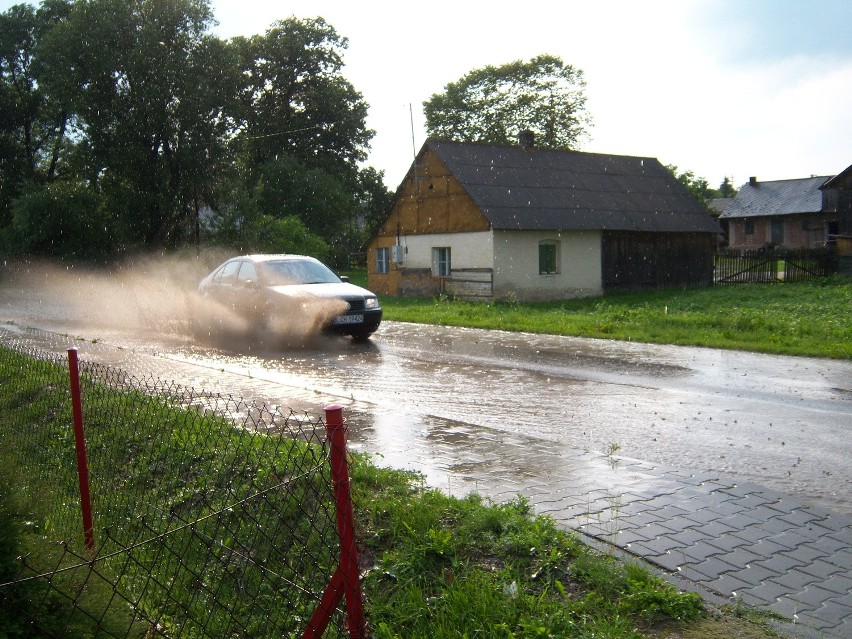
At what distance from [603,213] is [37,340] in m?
22.3

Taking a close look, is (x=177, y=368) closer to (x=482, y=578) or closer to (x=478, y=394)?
(x=478, y=394)

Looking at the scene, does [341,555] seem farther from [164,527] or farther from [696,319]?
[696,319]

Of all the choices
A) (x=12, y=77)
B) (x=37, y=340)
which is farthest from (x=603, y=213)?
(x=12, y=77)

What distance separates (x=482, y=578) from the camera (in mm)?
4527

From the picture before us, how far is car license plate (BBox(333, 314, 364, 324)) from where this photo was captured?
1621cm

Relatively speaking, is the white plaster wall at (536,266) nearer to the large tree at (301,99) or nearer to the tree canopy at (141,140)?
the tree canopy at (141,140)

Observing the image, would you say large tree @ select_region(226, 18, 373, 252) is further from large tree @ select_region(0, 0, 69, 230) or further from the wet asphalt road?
the wet asphalt road

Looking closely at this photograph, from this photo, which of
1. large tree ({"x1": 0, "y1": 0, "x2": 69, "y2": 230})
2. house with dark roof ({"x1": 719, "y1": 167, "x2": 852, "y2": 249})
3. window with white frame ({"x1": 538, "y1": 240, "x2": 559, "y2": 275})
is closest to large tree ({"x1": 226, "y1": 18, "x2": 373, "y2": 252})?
large tree ({"x1": 0, "y1": 0, "x2": 69, "y2": 230})

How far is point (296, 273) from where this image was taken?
1708cm

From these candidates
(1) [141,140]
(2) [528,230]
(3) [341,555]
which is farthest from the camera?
(1) [141,140]

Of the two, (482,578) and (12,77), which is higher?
(12,77)

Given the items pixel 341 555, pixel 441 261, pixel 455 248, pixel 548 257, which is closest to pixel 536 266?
pixel 548 257

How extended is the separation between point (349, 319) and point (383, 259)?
18.1 m

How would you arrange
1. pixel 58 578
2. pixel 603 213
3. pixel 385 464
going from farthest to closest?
pixel 603 213 → pixel 385 464 → pixel 58 578
